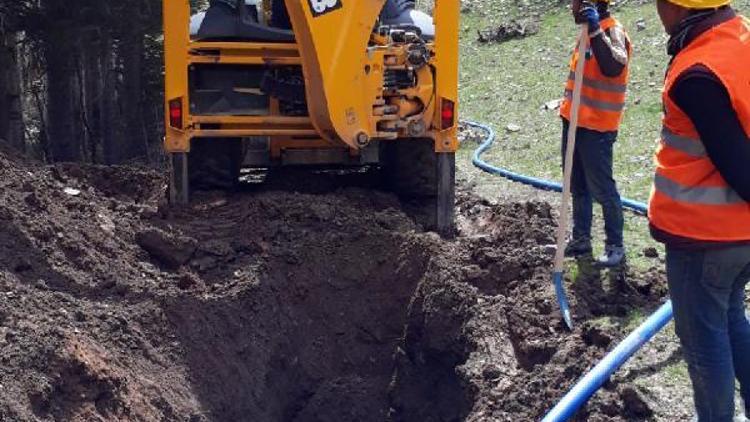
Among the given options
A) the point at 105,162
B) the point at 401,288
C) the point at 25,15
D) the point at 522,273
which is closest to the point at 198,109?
the point at 401,288

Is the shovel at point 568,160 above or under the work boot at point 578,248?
above

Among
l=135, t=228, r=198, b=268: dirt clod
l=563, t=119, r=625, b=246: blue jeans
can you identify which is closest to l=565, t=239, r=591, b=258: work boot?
l=563, t=119, r=625, b=246: blue jeans

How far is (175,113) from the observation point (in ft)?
27.1

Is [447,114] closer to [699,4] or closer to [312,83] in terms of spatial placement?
[312,83]

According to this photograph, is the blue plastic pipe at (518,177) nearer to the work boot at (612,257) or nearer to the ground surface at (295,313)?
the ground surface at (295,313)

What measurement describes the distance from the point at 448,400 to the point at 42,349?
2.50 meters

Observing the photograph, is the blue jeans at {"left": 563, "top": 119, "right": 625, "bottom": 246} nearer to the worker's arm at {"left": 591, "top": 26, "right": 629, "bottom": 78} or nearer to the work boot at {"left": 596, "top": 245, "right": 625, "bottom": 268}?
the work boot at {"left": 596, "top": 245, "right": 625, "bottom": 268}

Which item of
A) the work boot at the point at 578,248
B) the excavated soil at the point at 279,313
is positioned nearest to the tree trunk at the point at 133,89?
the excavated soil at the point at 279,313

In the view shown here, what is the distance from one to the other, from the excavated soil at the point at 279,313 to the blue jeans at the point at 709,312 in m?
0.82

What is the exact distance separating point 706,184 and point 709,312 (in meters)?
0.51

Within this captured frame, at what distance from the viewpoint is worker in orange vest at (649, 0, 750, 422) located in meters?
3.94

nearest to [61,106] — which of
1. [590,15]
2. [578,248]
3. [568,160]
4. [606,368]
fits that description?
[578,248]

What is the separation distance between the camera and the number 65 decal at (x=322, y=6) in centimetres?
748

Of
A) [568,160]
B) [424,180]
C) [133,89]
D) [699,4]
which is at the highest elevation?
[699,4]
